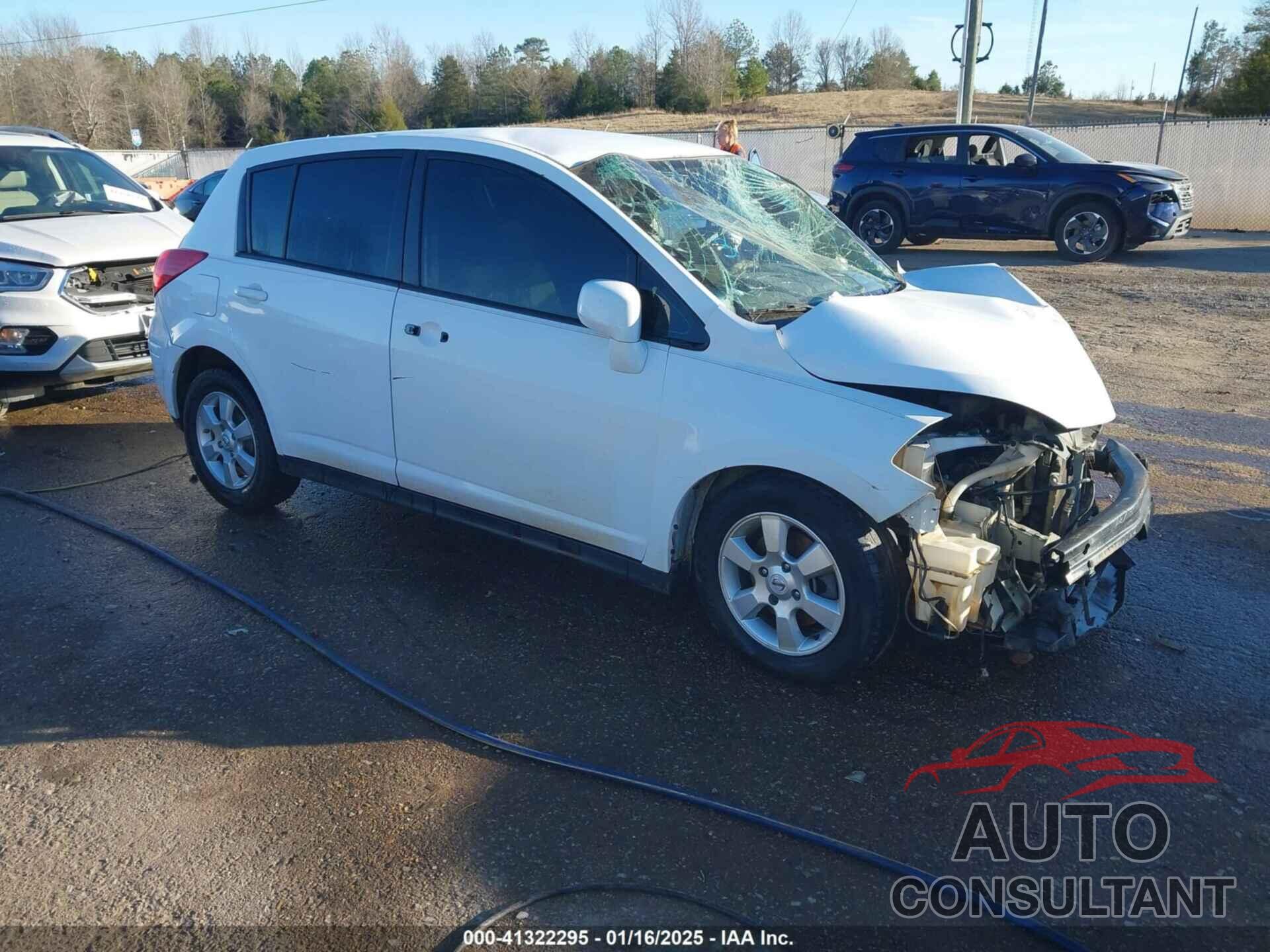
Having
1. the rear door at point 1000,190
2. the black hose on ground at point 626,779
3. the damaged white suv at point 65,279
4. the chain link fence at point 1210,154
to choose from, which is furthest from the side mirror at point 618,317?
the chain link fence at point 1210,154

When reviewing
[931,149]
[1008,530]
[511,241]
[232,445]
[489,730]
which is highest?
[511,241]

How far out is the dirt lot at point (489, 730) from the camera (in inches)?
112

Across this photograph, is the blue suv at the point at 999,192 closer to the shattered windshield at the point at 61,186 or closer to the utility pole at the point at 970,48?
the utility pole at the point at 970,48

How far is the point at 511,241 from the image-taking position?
4.29m

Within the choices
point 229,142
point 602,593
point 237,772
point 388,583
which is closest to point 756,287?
point 602,593

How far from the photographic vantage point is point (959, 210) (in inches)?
602

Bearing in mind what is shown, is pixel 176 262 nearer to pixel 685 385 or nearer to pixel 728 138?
pixel 685 385

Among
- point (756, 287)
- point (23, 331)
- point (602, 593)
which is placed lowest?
point (602, 593)

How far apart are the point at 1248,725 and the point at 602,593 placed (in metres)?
2.52

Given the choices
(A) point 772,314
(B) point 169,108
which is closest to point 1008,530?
(A) point 772,314

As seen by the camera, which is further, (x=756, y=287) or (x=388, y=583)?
(x=388, y=583)

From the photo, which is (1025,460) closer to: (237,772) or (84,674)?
(237,772)

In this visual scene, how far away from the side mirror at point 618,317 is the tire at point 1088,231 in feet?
41.5

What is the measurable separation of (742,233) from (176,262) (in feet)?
9.98
